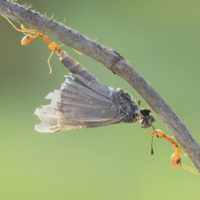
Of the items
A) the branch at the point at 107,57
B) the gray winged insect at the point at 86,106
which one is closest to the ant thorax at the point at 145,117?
the gray winged insect at the point at 86,106

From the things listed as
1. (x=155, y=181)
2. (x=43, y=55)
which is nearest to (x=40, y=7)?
(x=43, y=55)

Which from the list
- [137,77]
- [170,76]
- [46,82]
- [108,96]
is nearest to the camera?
[137,77]

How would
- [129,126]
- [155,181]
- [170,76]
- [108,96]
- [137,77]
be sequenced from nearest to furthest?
[137,77] < [108,96] < [155,181] < [129,126] < [170,76]

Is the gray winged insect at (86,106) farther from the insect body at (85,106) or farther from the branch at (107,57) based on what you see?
the branch at (107,57)

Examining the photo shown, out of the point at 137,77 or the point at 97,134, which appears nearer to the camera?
the point at 137,77

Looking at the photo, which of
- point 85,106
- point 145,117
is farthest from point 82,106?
point 145,117

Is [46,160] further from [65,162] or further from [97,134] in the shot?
[97,134]

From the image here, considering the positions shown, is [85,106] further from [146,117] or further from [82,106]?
[146,117]
